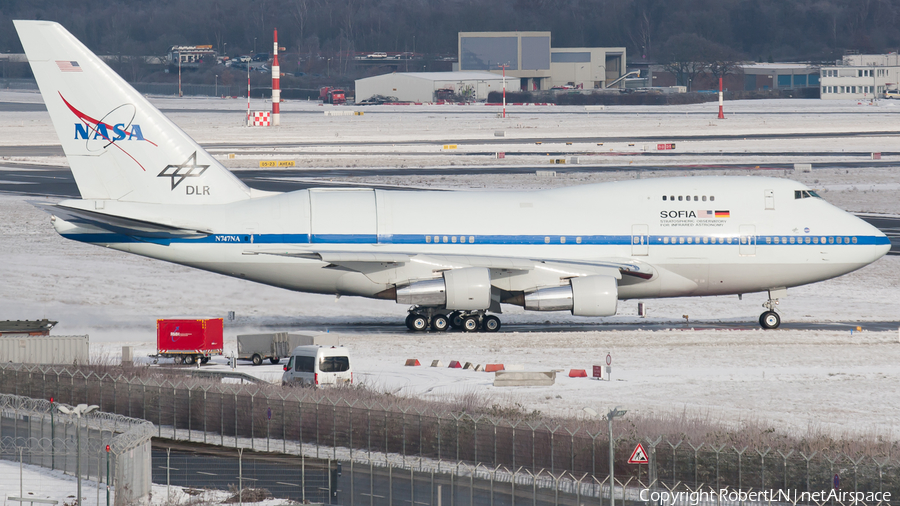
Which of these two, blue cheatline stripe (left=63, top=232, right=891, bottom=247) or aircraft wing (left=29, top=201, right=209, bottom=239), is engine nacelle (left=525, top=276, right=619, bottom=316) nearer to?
blue cheatline stripe (left=63, top=232, right=891, bottom=247)

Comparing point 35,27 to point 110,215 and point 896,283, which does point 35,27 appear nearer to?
point 110,215

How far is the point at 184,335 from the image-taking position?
4012cm

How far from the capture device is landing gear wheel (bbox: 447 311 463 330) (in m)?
46.6

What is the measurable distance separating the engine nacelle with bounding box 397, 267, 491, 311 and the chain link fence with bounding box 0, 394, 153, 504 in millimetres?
16703

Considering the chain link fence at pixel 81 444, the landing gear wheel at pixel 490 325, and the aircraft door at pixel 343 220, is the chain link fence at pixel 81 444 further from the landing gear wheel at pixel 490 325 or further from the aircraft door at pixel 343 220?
the landing gear wheel at pixel 490 325

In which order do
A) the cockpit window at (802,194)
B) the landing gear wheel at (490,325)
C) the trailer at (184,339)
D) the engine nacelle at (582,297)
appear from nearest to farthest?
the trailer at (184,339) → the engine nacelle at (582,297) → the landing gear wheel at (490,325) → the cockpit window at (802,194)

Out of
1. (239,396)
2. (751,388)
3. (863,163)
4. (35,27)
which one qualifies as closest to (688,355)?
(751,388)

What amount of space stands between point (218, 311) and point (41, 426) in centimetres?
2147

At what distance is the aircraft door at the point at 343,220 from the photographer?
44844 millimetres

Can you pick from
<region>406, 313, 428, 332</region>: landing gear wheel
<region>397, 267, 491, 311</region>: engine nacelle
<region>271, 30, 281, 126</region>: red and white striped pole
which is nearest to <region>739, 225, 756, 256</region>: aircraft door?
<region>397, 267, 491, 311</region>: engine nacelle

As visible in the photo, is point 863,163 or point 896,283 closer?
point 896,283

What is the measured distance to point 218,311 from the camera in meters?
49.8

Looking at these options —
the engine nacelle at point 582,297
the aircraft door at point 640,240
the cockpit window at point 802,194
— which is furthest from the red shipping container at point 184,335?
the cockpit window at point 802,194

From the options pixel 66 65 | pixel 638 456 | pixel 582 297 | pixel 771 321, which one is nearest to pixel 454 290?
pixel 582 297
